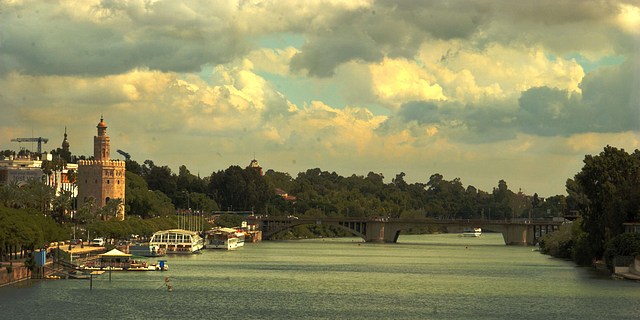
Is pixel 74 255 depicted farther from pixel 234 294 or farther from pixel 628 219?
pixel 628 219

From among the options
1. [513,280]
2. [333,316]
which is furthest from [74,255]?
[333,316]

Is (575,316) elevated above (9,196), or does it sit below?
below

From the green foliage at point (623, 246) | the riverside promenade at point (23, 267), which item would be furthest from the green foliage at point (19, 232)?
the green foliage at point (623, 246)

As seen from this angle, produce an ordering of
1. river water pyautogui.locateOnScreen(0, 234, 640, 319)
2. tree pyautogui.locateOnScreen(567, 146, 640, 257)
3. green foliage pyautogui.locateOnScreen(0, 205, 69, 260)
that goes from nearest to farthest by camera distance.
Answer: river water pyautogui.locateOnScreen(0, 234, 640, 319) < green foliage pyautogui.locateOnScreen(0, 205, 69, 260) < tree pyautogui.locateOnScreen(567, 146, 640, 257)

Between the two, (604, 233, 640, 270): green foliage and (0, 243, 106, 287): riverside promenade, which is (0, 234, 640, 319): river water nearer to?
(0, 243, 106, 287): riverside promenade

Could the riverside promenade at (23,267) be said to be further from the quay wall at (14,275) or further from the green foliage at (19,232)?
the green foliage at (19,232)

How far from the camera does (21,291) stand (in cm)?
11356

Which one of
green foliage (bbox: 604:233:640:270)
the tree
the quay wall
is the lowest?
the quay wall

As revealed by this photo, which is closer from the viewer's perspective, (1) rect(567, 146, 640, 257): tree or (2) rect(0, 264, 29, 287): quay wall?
(2) rect(0, 264, 29, 287): quay wall

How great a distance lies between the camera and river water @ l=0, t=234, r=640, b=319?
101m

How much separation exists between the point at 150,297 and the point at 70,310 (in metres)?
15.0

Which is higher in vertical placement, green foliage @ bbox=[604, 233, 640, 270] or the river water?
green foliage @ bbox=[604, 233, 640, 270]

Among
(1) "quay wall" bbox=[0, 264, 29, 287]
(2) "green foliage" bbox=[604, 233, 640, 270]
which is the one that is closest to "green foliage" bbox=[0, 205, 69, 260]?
(1) "quay wall" bbox=[0, 264, 29, 287]

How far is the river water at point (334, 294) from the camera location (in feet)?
333
